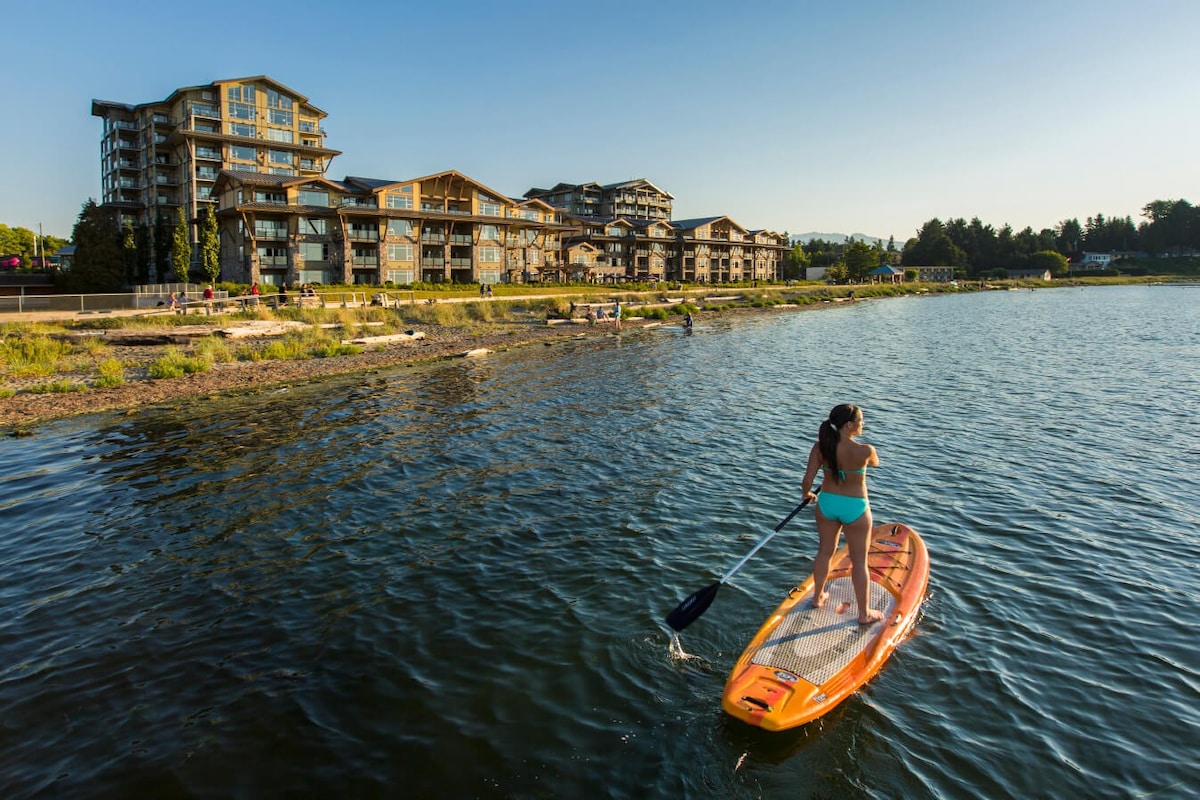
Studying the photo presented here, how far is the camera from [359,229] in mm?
65188

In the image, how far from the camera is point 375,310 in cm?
4347

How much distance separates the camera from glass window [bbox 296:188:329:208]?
63281mm

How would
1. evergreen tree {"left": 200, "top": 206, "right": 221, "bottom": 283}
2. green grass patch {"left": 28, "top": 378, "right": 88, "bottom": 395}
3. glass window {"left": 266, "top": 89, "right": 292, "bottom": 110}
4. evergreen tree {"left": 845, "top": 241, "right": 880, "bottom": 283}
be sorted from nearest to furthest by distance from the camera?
green grass patch {"left": 28, "top": 378, "right": 88, "bottom": 395} → evergreen tree {"left": 200, "top": 206, "right": 221, "bottom": 283} → glass window {"left": 266, "top": 89, "right": 292, "bottom": 110} → evergreen tree {"left": 845, "top": 241, "right": 880, "bottom": 283}

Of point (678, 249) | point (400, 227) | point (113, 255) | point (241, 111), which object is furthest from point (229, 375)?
point (678, 249)

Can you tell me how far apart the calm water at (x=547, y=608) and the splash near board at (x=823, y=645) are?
359 millimetres

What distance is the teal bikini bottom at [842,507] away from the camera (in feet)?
25.7

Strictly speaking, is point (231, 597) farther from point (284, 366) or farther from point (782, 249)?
point (782, 249)

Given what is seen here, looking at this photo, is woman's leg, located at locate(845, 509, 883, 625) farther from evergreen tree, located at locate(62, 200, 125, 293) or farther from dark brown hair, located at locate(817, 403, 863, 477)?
evergreen tree, located at locate(62, 200, 125, 293)

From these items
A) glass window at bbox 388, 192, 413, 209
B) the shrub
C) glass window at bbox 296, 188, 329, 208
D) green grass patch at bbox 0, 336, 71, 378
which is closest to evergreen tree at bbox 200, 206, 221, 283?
glass window at bbox 296, 188, 329, 208

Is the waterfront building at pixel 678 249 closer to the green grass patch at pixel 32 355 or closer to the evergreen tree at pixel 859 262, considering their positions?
the evergreen tree at pixel 859 262

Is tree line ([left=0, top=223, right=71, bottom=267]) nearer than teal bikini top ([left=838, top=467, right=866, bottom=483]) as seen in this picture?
No

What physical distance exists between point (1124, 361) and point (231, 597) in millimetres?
39892

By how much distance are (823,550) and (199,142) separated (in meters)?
87.9

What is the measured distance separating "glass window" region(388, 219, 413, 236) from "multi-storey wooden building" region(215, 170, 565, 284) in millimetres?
99
